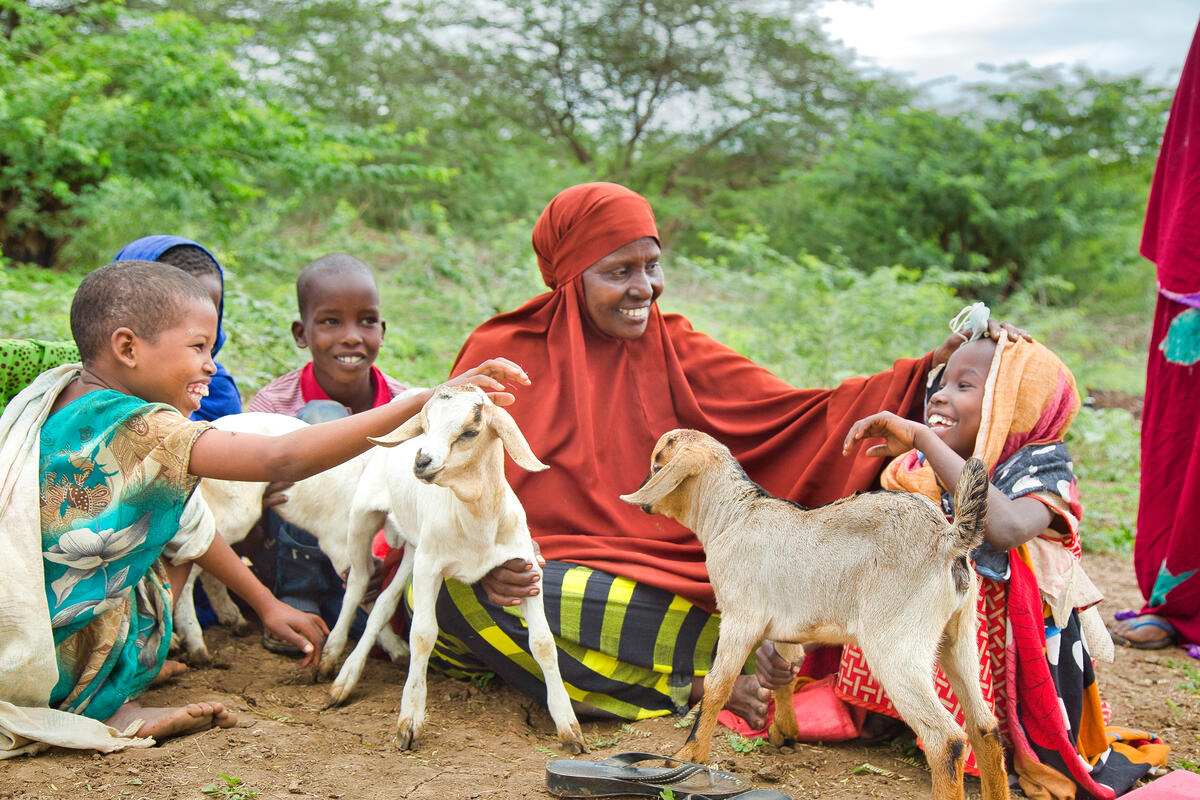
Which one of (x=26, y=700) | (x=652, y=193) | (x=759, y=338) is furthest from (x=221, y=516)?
(x=652, y=193)

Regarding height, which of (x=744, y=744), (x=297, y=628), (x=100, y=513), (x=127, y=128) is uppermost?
(x=127, y=128)

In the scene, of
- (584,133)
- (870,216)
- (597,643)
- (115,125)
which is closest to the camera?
(597,643)

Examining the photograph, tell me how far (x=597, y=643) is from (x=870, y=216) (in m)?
13.2

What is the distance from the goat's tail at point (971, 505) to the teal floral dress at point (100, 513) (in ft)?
6.96

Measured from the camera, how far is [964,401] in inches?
122

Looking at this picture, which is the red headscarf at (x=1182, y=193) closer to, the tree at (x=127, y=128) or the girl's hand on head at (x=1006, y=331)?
the girl's hand on head at (x=1006, y=331)

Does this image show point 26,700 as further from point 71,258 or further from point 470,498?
point 71,258

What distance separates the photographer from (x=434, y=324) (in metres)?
9.56

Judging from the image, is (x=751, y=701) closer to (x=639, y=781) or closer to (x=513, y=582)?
(x=639, y=781)

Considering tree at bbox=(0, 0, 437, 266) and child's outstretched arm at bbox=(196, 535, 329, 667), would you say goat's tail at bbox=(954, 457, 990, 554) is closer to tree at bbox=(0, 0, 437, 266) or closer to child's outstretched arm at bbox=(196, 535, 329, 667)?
child's outstretched arm at bbox=(196, 535, 329, 667)

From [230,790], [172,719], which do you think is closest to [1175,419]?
[230,790]

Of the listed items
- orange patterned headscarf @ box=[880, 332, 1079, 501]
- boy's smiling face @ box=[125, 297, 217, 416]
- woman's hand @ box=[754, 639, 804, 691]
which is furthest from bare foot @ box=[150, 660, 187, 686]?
orange patterned headscarf @ box=[880, 332, 1079, 501]

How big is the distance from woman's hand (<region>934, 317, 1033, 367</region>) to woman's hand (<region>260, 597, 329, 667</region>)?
2.60 meters

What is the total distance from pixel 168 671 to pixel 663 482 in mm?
2056
